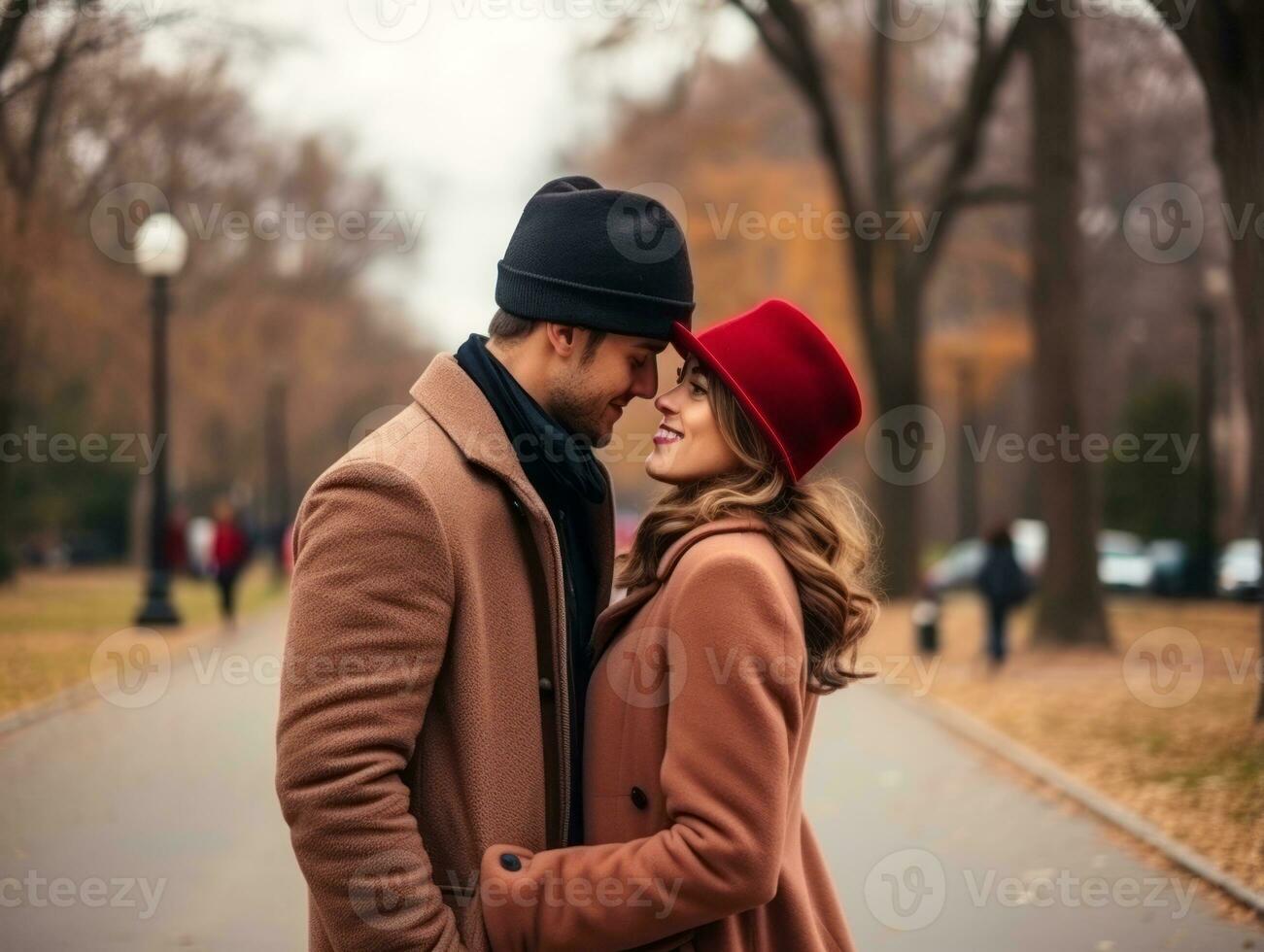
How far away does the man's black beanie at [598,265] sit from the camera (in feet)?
9.18

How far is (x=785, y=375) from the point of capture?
290 cm

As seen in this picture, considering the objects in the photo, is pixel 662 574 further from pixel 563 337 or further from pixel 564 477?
pixel 563 337

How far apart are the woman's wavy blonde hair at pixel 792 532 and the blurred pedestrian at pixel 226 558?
20082mm

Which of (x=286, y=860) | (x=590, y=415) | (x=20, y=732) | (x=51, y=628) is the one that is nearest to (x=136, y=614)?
(x=51, y=628)

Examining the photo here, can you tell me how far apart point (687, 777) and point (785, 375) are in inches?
30.4

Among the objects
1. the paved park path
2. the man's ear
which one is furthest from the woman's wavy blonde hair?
the paved park path

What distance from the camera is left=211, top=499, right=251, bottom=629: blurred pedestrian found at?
73.8 feet

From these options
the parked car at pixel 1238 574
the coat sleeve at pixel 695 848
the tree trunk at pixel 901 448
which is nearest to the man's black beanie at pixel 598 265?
the coat sleeve at pixel 695 848

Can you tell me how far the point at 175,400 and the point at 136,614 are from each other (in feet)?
52.9

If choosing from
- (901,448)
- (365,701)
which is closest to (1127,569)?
(901,448)

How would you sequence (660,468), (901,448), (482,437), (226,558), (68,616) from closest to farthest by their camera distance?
(482,437), (660,468), (226,558), (68,616), (901,448)

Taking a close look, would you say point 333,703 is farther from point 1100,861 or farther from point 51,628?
point 51,628

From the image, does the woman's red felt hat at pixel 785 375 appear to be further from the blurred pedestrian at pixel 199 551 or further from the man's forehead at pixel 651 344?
the blurred pedestrian at pixel 199 551

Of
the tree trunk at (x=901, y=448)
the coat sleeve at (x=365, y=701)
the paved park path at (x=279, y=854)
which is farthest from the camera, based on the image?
the tree trunk at (x=901, y=448)
